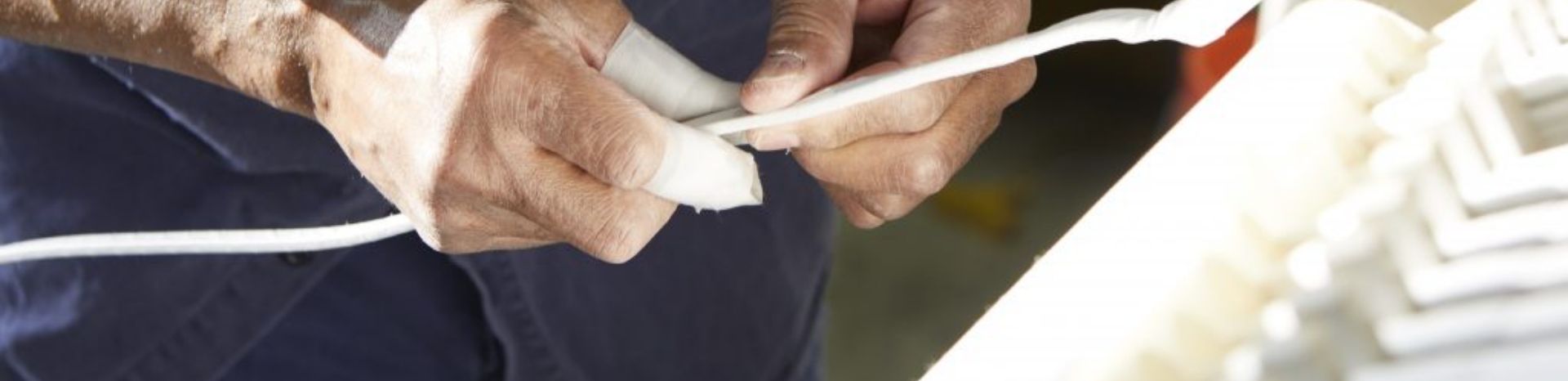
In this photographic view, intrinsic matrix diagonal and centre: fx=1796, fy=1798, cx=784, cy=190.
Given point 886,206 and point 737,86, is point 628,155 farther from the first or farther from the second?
point 886,206

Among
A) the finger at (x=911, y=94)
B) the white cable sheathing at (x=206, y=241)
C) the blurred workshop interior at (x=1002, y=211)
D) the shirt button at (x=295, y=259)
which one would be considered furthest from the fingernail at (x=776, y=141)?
the blurred workshop interior at (x=1002, y=211)

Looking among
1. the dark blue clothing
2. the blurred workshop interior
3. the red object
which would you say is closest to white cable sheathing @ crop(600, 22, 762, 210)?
the dark blue clothing

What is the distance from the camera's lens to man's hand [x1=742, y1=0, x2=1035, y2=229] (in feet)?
1.88

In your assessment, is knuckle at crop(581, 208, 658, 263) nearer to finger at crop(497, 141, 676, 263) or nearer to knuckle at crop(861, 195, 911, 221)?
finger at crop(497, 141, 676, 263)

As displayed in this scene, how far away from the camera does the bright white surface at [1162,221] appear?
1.29 feet

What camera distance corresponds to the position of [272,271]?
30.2 inches

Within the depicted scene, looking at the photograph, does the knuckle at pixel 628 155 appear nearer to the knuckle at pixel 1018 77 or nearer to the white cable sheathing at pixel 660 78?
the white cable sheathing at pixel 660 78

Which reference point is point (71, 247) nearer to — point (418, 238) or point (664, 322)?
point (418, 238)

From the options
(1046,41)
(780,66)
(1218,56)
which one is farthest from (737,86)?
(1218,56)

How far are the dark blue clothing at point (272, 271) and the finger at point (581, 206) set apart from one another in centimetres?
20

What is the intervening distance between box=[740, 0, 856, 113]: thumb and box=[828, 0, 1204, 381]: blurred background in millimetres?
1360

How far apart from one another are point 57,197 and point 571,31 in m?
0.31

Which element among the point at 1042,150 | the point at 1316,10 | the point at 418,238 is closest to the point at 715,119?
the point at 1316,10

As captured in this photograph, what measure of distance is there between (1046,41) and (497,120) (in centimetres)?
17
